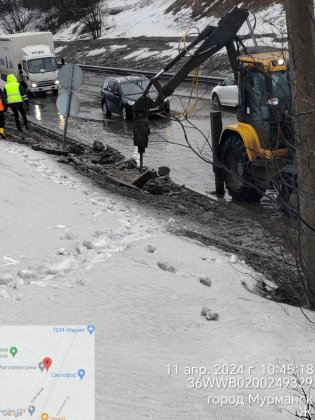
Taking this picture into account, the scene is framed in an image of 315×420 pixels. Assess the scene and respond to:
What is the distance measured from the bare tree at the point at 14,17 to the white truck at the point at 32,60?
4288 centimetres

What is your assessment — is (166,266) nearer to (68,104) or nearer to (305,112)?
(305,112)

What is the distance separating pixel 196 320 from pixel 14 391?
2.28m

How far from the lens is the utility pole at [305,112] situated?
5.95 meters

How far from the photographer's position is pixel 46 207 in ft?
30.9

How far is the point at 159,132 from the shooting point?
21781 millimetres

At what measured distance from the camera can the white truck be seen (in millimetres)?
34969

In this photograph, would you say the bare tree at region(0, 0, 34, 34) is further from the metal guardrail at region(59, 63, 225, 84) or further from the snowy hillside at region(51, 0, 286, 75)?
the metal guardrail at region(59, 63, 225, 84)

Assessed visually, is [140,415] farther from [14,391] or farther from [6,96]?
[6,96]

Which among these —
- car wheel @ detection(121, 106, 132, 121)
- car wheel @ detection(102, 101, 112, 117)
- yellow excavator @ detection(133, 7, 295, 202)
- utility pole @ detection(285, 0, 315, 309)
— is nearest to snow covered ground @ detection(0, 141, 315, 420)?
utility pole @ detection(285, 0, 315, 309)

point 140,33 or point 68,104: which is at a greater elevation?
point 68,104

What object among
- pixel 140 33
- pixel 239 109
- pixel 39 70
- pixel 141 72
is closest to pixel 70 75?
pixel 239 109

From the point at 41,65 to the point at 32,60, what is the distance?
2.00ft

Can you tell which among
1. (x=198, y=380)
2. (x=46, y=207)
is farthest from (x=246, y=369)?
(x=46, y=207)

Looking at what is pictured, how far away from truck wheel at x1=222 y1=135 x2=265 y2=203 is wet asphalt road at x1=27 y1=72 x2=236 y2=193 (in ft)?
2.24
